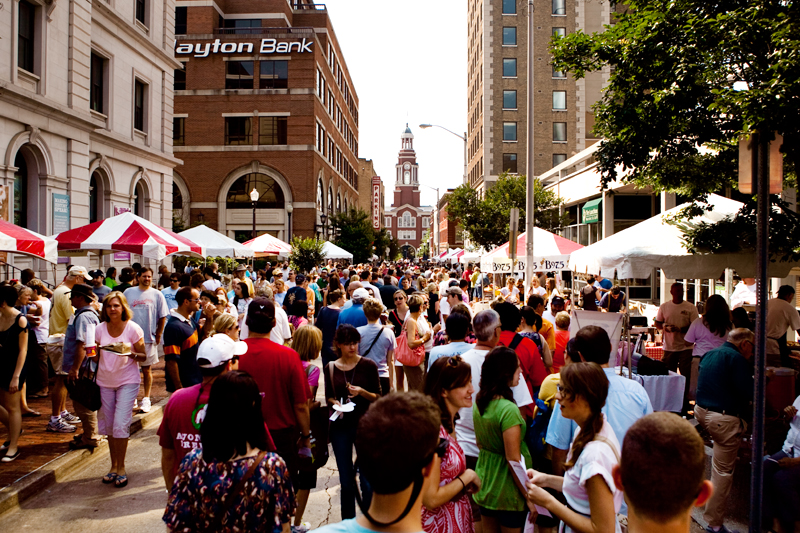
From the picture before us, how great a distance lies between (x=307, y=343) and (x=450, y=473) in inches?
95.2

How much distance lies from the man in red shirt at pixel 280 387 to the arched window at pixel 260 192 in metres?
41.3

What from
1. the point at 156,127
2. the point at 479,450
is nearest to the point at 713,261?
the point at 479,450

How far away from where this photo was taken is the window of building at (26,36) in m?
16.5

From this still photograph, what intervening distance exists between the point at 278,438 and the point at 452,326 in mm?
1861

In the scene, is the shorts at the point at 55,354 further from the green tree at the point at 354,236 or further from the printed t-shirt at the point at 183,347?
the green tree at the point at 354,236

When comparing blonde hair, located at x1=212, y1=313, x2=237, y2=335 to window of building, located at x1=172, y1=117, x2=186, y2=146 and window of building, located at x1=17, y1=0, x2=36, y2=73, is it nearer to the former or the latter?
window of building, located at x1=17, y1=0, x2=36, y2=73

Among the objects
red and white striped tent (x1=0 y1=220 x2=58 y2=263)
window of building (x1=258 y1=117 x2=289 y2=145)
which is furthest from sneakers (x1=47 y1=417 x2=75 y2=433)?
window of building (x1=258 y1=117 x2=289 y2=145)

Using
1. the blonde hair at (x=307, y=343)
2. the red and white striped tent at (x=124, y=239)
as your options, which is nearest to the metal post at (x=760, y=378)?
the blonde hair at (x=307, y=343)

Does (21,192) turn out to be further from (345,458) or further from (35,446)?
(345,458)

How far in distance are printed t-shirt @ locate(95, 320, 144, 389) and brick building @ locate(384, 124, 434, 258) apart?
158550mm

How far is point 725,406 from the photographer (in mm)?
5328

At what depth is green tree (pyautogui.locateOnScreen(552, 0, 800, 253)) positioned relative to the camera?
555cm

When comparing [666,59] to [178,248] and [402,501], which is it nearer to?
[402,501]

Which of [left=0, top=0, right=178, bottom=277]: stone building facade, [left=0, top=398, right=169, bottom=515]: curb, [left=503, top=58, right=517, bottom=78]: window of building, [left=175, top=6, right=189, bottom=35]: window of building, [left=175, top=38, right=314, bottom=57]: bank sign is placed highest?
[left=175, top=6, right=189, bottom=35]: window of building
